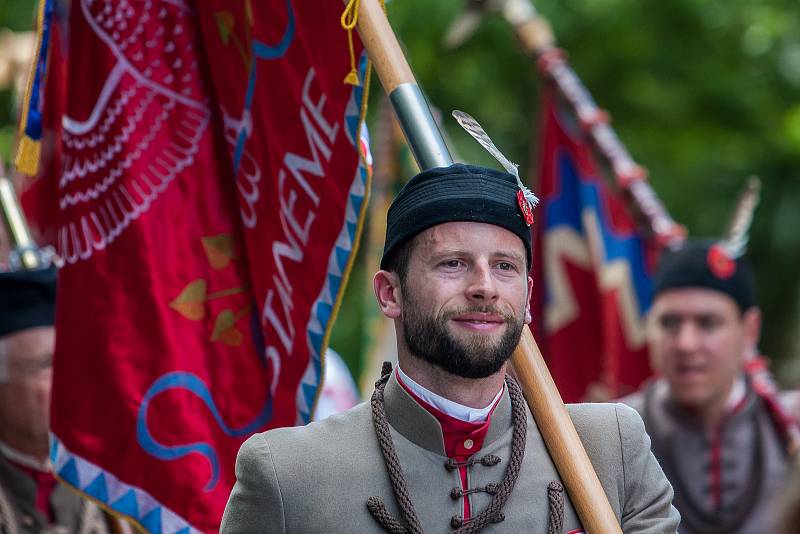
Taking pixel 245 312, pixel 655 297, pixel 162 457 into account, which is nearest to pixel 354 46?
pixel 245 312

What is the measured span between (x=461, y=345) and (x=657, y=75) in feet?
30.1

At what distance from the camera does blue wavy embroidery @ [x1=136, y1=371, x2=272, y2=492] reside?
416 centimetres

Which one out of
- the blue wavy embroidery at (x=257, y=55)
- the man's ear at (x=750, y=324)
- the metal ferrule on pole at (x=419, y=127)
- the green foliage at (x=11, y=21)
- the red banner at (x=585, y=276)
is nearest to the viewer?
the metal ferrule on pole at (x=419, y=127)

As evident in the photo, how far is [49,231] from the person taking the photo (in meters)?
6.06

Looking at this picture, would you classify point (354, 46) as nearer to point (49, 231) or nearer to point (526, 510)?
point (526, 510)

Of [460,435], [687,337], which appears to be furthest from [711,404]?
[460,435]

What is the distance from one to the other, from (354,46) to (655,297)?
11.2 feet

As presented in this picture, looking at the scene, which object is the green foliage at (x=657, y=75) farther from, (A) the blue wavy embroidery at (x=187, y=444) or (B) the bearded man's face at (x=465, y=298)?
(B) the bearded man's face at (x=465, y=298)

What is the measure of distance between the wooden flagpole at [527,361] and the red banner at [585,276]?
4671mm

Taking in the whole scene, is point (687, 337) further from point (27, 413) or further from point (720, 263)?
point (27, 413)

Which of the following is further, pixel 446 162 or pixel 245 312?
pixel 245 312

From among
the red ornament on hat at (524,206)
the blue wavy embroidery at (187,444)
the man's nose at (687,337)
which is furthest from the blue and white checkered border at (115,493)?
the man's nose at (687,337)

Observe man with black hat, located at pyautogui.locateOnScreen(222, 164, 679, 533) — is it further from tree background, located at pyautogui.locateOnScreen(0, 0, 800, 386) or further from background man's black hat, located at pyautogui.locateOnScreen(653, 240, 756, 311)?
tree background, located at pyautogui.locateOnScreen(0, 0, 800, 386)

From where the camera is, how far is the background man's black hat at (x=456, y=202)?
3.02m
